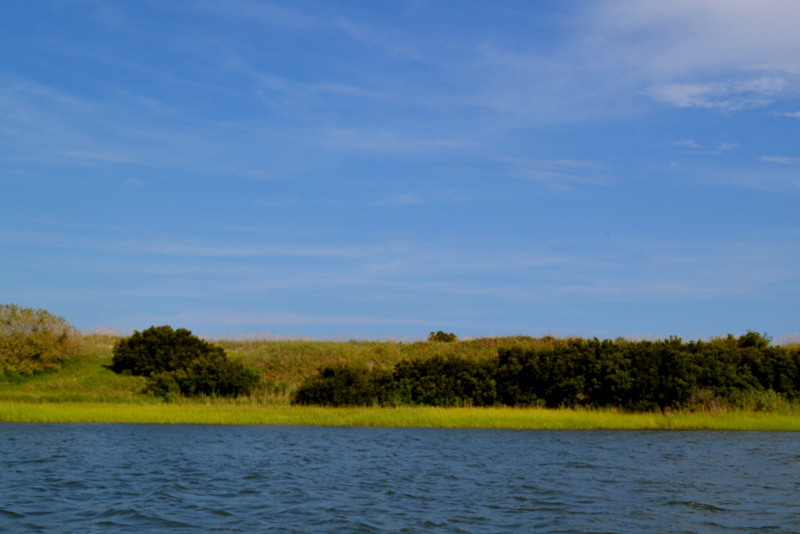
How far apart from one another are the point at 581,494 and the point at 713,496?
10.2 ft

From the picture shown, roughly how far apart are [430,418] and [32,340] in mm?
33770

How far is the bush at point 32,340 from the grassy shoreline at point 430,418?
52.0 ft

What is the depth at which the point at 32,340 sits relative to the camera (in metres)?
51.7

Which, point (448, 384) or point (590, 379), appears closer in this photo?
point (590, 379)

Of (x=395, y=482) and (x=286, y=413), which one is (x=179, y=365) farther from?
(x=395, y=482)

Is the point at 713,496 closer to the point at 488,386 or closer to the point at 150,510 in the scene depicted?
the point at 150,510

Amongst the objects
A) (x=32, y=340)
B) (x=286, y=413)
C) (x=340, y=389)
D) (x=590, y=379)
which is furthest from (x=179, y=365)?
(x=590, y=379)

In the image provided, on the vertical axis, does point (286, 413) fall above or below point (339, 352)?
below

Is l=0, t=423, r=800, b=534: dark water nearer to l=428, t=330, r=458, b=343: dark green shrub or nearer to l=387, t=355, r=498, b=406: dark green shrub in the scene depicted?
l=387, t=355, r=498, b=406: dark green shrub

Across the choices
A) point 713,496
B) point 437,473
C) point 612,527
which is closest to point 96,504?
point 437,473

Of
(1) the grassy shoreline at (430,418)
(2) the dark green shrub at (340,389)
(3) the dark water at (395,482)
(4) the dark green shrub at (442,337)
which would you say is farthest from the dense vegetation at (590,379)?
(4) the dark green shrub at (442,337)

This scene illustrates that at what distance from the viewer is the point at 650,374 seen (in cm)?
3847

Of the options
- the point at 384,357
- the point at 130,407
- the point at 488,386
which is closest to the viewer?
the point at 130,407

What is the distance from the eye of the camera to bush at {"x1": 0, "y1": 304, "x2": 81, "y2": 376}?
165 ft
